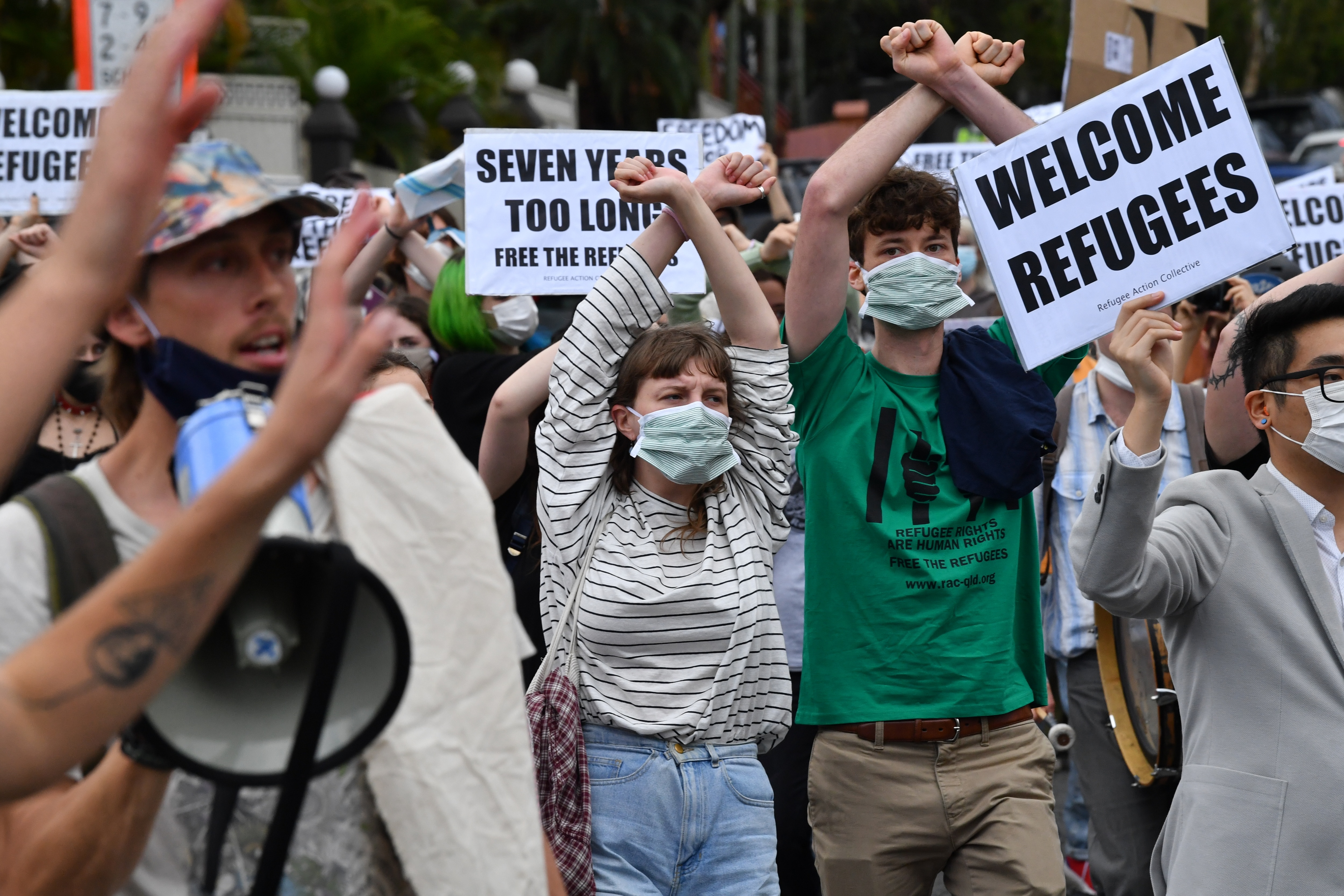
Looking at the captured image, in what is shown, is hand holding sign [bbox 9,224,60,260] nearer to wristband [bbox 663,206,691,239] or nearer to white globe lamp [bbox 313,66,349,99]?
wristband [bbox 663,206,691,239]

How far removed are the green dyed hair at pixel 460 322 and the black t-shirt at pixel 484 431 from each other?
64mm

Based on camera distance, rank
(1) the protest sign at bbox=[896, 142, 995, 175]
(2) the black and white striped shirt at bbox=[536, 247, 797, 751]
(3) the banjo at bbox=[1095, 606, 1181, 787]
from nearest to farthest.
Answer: (2) the black and white striped shirt at bbox=[536, 247, 797, 751] < (3) the banjo at bbox=[1095, 606, 1181, 787] < (1) the protest sign at bbox=[896, 142, 995, 175]

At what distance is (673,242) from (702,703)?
119 cm

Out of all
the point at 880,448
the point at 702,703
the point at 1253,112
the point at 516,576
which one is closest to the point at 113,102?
the point at 702,703

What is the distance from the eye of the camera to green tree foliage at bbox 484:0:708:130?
2545 cm

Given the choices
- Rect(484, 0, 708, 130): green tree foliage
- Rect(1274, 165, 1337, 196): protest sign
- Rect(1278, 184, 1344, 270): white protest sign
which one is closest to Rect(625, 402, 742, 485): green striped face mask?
Rect(1278, 184, 1344, 270): white protest sign

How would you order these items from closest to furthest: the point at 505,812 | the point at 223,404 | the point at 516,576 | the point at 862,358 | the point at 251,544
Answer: the point at 251,544
the point at 223,404
the point at 505,812
the point at 862,358
the point at 516,576

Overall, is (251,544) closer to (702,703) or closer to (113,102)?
(113,102)

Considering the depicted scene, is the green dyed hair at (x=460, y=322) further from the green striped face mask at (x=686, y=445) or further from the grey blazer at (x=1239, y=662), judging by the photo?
the grey blazer at (x=1239, y=662)

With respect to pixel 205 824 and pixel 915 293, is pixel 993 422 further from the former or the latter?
pixel 205 824

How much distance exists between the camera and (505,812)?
1948 millimetres

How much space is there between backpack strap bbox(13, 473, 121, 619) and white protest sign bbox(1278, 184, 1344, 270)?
6.69 m

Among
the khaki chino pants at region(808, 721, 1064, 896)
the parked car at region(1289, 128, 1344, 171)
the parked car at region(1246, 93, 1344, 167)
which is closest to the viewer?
the khaki chino pants at region(808, 721, 1064, 896)

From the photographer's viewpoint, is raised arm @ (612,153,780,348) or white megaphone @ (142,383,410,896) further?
raised arm @ (612,153,780,348)
